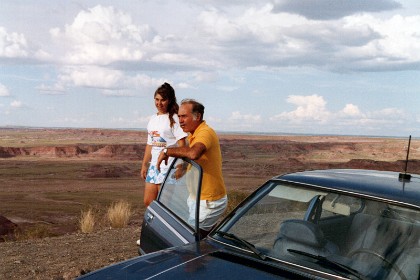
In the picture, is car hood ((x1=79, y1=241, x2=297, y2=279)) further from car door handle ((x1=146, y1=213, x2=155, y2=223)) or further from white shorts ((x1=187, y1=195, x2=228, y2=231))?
white shorts ((x1=187, y1=195, x2=228, y2=231))

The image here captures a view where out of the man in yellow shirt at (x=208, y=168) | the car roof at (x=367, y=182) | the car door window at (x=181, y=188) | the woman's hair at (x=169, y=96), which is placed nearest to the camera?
the car roof at (x=367, y=182)

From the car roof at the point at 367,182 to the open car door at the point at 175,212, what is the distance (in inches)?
25.4

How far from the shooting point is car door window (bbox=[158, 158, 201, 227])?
11.4 ft

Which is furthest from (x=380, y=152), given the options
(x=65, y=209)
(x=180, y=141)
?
(x=180, y=141)

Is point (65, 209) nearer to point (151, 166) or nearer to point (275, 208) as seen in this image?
point (151, 166)

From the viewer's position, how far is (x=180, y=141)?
5.70m

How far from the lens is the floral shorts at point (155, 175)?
5.55m

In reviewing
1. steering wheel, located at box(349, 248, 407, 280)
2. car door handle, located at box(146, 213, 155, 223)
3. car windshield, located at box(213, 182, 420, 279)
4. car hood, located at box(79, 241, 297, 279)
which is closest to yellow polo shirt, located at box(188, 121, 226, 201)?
car door handle, located at box(146, 213, 155, 223)

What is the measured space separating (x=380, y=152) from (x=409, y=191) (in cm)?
7155

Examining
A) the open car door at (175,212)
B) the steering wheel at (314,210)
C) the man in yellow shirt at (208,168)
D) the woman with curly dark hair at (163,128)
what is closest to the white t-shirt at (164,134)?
the woman with curly dark hair at (163,128)

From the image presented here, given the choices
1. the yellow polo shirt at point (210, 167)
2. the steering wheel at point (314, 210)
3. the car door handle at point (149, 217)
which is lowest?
the car door handle at point (149, 217)

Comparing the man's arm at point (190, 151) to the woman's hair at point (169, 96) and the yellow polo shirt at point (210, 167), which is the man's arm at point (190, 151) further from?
the woman's hair at point (169, 96)

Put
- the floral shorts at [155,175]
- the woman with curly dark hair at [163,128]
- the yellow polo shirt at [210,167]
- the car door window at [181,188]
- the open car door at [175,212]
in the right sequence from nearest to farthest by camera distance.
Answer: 1. the open car door at [175,212]
2. the car door window at [181,188]
3. the yellow polo shirt at [210,167]
4. the floral shorts at [155,175]
5. the woman with curly dark hair at [163,128]

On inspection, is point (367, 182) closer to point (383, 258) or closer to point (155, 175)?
point (383, 258)
